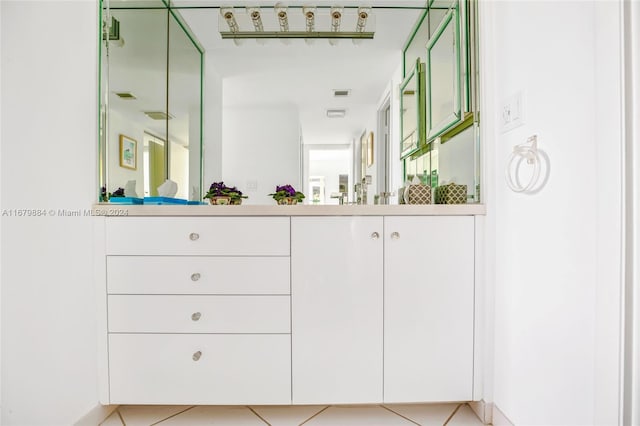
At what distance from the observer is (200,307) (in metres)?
1.21

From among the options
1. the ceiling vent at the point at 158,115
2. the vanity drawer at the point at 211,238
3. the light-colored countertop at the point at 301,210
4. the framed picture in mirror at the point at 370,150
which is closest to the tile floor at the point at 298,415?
the vanity drawer at the point at 211,238

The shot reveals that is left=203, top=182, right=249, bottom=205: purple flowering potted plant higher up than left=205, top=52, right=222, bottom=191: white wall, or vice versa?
left=205, top=52, right=222, bottom=191: white wall

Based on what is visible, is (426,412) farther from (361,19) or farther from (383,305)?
(361,19)

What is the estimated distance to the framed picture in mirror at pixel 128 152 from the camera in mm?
1418

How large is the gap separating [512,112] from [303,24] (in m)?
1.11

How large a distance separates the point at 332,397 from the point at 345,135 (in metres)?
1.26

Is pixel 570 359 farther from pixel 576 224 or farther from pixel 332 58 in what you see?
pixel 332 58

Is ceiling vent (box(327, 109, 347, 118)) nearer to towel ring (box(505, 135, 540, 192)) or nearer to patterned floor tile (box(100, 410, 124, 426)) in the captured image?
towel ring (box(505, 135, 540, 192))

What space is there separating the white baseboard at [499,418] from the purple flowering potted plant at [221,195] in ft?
4.50

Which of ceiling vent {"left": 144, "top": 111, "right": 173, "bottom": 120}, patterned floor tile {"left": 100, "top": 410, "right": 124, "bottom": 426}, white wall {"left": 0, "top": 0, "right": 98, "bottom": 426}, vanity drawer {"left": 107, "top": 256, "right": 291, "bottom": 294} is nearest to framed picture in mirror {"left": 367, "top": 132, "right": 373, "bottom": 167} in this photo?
vanity drawer {"left": 107, "top": 256, "right": 291, "bottom": 294}

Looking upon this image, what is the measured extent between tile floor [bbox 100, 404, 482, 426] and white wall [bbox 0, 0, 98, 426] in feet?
0.71

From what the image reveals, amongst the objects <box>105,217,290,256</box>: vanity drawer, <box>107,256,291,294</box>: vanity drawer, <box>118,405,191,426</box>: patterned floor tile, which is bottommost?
<box>118,405,191,426</box>: patterned floor tile

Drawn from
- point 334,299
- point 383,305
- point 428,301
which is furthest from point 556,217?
point 334,299

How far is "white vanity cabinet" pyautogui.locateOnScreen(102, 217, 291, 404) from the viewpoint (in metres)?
1.20
